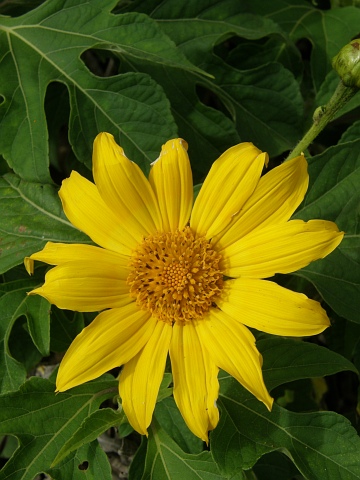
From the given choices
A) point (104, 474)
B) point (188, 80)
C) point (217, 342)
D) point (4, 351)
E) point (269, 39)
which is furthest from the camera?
point (269, 39)

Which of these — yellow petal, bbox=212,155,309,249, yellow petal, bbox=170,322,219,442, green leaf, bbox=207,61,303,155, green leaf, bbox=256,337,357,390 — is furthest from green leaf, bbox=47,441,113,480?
green leaf, bbox=207,61,303,155

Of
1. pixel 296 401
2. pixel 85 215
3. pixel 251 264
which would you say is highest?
pixel 85 215

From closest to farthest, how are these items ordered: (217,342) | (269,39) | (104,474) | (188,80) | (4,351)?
(217,342) → (104,474) → (4,351) → (188,80) → (269,39)

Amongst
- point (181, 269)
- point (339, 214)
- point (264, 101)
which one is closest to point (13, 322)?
point (181, 269)

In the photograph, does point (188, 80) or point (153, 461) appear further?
point (188, 80)

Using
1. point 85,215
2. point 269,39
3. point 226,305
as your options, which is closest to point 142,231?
point 85,215

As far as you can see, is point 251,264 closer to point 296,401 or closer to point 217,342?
point 217,342

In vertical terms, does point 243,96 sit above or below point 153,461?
above

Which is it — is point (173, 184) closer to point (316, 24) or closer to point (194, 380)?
point (194, 380)
